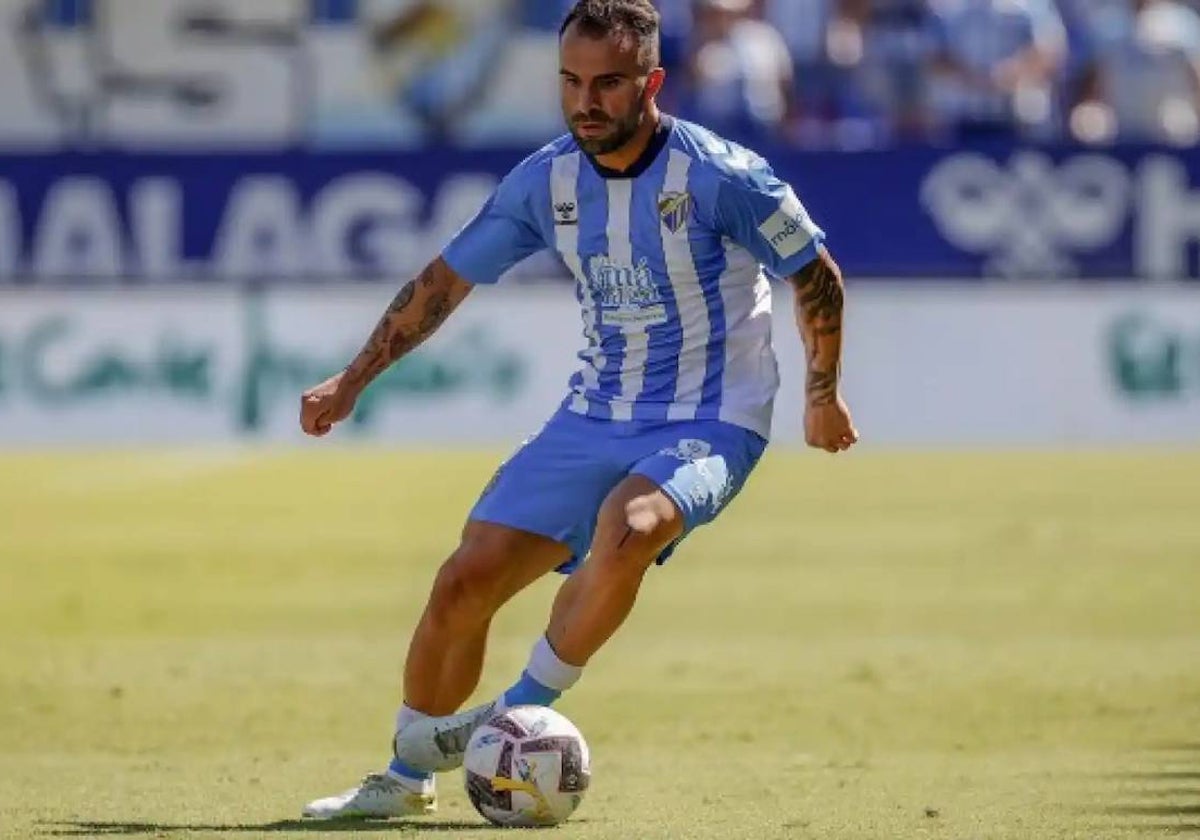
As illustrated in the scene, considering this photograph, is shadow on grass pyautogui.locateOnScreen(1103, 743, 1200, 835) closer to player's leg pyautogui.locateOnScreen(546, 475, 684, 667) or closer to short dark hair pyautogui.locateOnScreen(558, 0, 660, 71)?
player's leg pyautogui.locateOnScreen(546, 475, 684, 667)

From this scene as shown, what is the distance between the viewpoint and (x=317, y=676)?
40.8 ft

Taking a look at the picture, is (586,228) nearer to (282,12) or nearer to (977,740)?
(977,740)

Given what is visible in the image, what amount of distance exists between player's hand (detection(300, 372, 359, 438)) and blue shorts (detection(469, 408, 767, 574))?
0.51 m

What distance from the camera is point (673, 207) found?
8.54m

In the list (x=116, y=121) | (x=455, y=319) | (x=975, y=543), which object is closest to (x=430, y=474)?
(x=455, y=319)

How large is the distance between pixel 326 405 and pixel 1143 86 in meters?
18.9

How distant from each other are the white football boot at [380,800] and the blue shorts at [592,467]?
83cm

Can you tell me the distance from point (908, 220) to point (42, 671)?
42.2ft

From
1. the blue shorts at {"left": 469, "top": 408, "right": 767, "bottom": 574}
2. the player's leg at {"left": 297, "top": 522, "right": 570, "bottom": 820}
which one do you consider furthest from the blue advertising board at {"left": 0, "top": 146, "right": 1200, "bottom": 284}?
the player's leg at {"left": 297, "top": 522, "right": 570, "bottom": 820}

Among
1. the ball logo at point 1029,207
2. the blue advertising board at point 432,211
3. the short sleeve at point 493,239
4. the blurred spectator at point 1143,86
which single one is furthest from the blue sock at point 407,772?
the blurred spectator at point 1143,86

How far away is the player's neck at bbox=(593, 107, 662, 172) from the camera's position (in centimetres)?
851

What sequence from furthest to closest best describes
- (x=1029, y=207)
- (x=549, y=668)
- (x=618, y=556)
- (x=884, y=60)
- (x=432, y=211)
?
1. (x=884, y=60)
2. (x=432, y=211)
3. (x=1029, y=207)
4. (x=549, y=668)
5. (x=618, y=556)

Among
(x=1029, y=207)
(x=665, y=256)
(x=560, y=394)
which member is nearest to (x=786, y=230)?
(x=665, y=256)

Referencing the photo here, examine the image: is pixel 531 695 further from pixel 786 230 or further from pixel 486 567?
pixel 786 230
